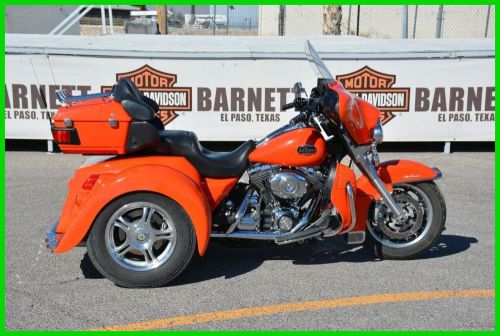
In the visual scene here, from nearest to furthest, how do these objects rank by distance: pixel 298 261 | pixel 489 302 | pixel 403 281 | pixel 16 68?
1. pixel 489 302
2. pixel 403 281
3. pixel 298 261
4. pixel 16 68

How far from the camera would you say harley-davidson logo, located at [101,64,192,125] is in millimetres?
9133

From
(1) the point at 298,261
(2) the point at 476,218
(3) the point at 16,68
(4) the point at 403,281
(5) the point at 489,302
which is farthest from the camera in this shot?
(3) the point at 16,68

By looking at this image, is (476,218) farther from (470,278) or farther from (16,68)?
(16,68)

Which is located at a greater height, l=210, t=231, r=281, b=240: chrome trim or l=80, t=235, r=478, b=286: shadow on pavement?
l=210, t=231, r=281, b=240: chrome trim

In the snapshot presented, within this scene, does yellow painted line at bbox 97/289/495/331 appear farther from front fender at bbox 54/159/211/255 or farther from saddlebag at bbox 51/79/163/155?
saddlebag at bbox 51/79/163/155

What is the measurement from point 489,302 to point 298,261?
149cm

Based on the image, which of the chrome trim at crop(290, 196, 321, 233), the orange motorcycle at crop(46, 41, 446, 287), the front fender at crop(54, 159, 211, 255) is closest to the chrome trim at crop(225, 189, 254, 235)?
the orange motorcycle at crop(46, 41, 446, 287)

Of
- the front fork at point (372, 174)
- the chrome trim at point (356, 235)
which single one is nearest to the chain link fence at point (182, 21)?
the front fork at point (372, 174)

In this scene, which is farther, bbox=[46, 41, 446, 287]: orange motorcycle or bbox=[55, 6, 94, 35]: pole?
bbox=[55, 6, 94, 35]: pole

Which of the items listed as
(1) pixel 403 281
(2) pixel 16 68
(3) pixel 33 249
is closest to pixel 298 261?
(1) pixel 403 281

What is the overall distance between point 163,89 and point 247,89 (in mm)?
1400

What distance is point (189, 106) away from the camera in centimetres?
929

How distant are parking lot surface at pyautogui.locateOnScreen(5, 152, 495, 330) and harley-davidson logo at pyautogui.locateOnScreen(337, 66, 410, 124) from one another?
4.15m

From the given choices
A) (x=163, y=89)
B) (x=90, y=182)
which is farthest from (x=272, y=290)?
(x=163, y=89)
